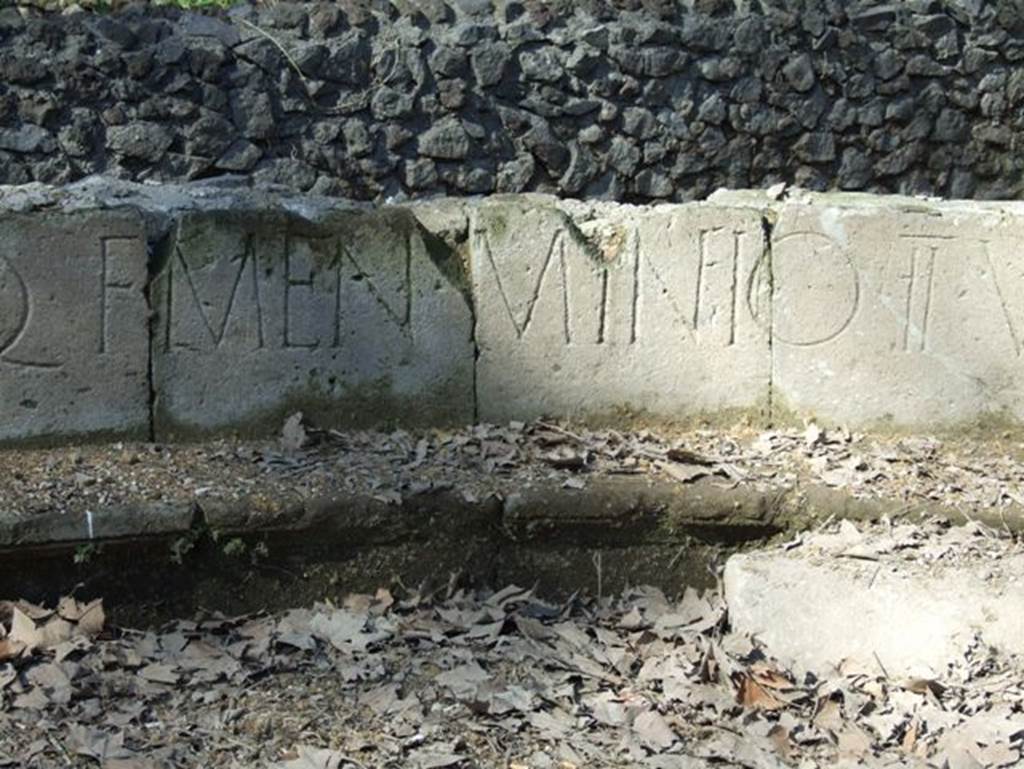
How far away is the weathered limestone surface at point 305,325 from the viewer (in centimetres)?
448

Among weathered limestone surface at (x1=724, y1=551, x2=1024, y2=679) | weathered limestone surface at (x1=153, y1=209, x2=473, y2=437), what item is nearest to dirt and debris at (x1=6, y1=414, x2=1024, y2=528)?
weathered limestone surface at (x1=153, y1=209, x2=473, y2=437)

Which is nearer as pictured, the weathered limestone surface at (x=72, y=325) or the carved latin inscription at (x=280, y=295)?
the weathered limestone surface at (x=72, y=325)

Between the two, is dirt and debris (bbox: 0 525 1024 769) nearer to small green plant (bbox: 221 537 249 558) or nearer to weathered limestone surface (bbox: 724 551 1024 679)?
weathered limestone surface (bbox: 724 551 1024 679)

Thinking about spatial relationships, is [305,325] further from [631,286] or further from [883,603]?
[883,603]

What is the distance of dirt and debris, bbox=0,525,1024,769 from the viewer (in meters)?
3.42

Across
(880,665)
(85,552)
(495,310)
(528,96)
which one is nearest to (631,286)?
(495,310)

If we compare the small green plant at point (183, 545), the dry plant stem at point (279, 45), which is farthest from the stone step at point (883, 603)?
the dry plant stem at point (279, 45)

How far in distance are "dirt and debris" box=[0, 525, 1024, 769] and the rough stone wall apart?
4.72 metres

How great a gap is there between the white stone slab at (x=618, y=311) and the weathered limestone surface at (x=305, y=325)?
139 millimetres

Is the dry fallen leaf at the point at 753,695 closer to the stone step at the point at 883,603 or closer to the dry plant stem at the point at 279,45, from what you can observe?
the stone step at the point at 883,603

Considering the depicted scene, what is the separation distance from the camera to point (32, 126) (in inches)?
319

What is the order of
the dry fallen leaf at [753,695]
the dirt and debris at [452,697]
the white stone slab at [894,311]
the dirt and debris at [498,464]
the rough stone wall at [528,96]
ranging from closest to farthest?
the dirt and debris at [452,697]
the dry fallen leaf at [753,695]
the dirt and debris at [498,464]
the white stone slab at [894,311]
the rough stone wall at [528,96]

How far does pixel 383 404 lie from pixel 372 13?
4.37 m

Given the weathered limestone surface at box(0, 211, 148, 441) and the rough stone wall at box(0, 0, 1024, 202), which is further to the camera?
the rough stone wall at box(0, 0, 1024, 202)
